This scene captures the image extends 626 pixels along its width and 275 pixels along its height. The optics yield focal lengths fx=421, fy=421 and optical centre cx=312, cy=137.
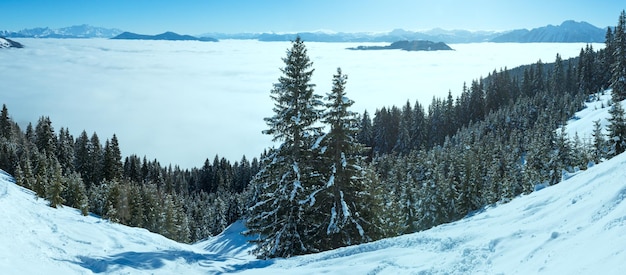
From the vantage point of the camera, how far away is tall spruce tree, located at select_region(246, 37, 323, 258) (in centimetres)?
2092

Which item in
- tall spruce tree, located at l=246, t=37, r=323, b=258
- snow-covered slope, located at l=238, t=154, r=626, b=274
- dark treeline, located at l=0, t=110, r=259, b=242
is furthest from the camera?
dark treeline, located at l=0, t=110, r=259, b=242

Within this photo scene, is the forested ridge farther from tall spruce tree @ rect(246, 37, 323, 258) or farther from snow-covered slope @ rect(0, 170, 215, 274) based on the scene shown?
snow-covered slope @ rect(0, 170, 215, 274)

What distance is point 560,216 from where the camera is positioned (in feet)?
39.6

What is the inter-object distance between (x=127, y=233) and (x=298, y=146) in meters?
10.9

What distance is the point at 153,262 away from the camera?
17594 mm

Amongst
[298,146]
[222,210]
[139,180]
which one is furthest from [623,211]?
[139,180]

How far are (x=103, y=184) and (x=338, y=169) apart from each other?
1872 inches

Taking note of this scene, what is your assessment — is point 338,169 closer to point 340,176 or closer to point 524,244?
point 340,176

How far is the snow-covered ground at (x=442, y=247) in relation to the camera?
31.2 ft

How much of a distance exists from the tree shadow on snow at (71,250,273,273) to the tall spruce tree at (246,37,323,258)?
2921 mm

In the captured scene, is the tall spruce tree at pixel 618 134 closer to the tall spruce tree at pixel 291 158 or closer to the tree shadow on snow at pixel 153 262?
the tall spruce tree at pixel 291 158

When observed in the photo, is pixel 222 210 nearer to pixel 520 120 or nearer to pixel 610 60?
pixel 520 120

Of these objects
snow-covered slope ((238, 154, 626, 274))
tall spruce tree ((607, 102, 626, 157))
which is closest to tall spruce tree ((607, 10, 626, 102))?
tall spruce tree ((607, 102, 626, 157))

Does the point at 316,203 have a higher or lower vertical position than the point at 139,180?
higher
